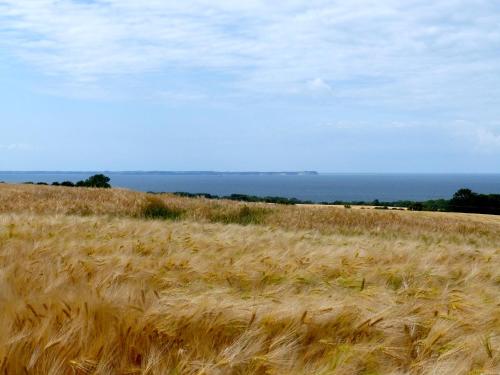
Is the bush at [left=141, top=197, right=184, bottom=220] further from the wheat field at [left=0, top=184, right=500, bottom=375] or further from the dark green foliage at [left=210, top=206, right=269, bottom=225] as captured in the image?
the wheat field at [left=0, top=184, right=500, bottom=375]

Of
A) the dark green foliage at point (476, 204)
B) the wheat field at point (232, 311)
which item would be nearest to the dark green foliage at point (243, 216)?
the wheat field at point (232, 311)

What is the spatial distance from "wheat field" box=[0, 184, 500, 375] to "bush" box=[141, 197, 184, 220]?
804cm

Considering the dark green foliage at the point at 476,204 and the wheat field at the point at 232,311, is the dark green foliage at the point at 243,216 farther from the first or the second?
the dark green foliage at the point at 476,204

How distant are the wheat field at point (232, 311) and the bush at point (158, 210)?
8.04 m

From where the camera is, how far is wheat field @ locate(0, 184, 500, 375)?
2096mm

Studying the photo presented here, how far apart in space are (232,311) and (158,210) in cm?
1085

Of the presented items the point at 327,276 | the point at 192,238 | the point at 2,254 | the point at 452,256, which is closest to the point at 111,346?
the point at 2,254

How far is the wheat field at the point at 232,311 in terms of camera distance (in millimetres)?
2096

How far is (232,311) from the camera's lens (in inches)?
97.7

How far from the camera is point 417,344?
98.1 inches

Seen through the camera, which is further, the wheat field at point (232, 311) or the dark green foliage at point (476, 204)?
the dark green foliage at point (476, 204)

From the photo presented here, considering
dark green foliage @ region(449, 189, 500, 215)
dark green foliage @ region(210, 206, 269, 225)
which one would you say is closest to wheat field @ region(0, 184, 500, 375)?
dark green foliage @ region(210, 206, 269, 225)

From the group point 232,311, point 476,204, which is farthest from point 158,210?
point 476,204

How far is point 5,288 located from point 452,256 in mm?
4312
